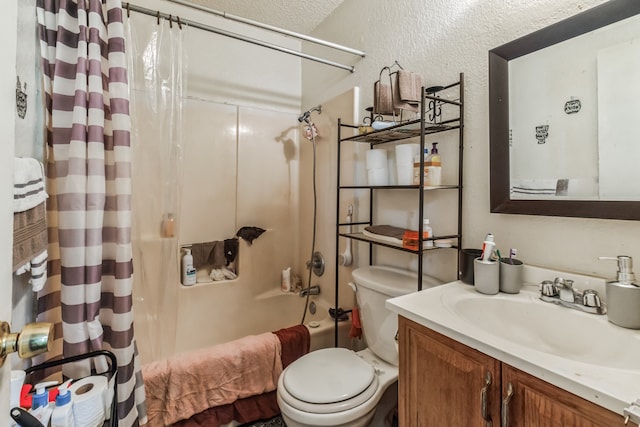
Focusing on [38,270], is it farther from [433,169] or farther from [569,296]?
[569,296]

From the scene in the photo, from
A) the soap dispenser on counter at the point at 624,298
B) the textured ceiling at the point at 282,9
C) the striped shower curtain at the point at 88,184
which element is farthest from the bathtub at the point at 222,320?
the textured ceiling at the point at 282,9

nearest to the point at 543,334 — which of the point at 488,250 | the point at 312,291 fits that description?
the point at 488,250

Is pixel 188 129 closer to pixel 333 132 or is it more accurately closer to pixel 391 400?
pixel 333 132

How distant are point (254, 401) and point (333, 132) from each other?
165 centimetres

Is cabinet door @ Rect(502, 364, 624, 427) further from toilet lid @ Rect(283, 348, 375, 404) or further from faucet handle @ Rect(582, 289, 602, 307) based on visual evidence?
toilet lid @ Rect(283, 348, 375, 404)

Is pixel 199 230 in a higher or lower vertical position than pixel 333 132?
lower

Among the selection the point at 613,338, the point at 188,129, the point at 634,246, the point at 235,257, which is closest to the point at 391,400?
the point at 613,338

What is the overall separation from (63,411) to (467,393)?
3.28 feet

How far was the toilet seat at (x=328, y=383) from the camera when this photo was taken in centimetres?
107

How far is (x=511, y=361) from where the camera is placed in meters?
0.64

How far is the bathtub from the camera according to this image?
1.55 metres

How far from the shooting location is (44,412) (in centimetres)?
72

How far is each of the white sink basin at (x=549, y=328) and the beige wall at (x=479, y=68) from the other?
0.60 ft

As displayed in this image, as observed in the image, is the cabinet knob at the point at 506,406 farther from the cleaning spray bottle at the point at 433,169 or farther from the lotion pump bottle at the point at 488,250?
the cleaning spray bottle at the point at 433,169
